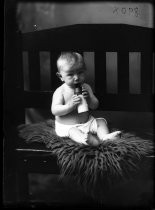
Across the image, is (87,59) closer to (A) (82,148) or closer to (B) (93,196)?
(A) (82,148)

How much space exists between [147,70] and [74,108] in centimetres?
24

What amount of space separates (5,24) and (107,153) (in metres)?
0.50

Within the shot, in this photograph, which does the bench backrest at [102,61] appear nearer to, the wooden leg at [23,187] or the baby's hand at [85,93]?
the baby's hand at [85,93]

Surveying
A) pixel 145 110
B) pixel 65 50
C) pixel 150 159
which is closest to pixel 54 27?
pixel 65 50

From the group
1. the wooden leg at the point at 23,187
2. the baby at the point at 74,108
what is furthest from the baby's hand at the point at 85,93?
the wooden leg at the point at 23,187

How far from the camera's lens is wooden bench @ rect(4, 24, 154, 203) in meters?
1.52

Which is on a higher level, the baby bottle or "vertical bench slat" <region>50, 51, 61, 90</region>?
"vertical bench slat" <region>50, 51, 61, 90</region>

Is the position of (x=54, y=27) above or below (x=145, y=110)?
above

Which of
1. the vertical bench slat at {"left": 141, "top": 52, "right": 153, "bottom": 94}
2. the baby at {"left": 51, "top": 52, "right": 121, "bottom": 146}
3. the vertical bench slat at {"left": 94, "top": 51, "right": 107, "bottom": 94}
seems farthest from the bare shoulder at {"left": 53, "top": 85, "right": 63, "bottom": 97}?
the vertical bench slat at {"left": 141, "top": 52, "right": 153, "bottom": 94}

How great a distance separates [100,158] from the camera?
1538mm

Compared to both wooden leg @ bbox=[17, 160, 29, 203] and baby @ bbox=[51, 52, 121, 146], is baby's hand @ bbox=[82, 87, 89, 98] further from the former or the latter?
wooden leg @ bbox=[17, 160, 29, 203]

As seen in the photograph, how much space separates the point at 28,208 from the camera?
1.62m

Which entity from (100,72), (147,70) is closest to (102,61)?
(100,72)

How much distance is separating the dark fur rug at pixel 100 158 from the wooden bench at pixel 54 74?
4 centimetres
